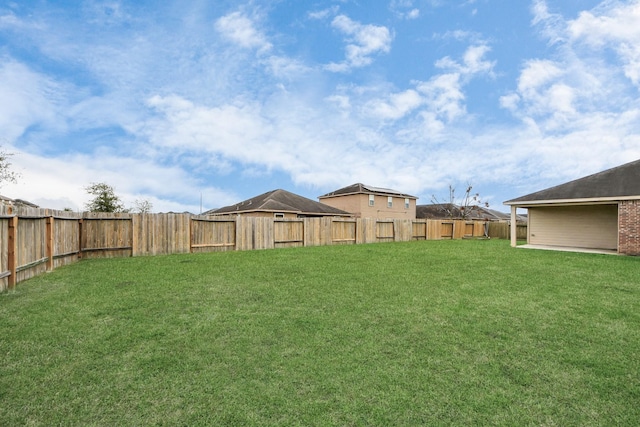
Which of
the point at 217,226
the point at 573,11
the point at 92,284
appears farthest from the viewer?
the point at 217,226

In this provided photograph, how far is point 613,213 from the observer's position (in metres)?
15.8

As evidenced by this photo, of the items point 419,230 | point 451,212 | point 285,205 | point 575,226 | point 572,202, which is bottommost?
point 419,230

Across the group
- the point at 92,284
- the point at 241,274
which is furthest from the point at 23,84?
the point at 241,274

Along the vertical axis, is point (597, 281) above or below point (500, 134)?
below

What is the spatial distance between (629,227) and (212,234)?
17.6m

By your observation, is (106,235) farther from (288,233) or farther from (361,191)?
(361,191)

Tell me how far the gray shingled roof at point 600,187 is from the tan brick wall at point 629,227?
44cm

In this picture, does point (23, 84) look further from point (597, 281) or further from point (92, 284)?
point (597, 281)

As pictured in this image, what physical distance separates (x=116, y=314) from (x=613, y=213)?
2097cm

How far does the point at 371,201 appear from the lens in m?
32.2

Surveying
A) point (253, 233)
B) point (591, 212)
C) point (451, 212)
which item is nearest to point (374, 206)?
point (451, 212)

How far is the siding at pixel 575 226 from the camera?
15.9 metres

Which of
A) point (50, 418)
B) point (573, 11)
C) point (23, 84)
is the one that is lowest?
point (50, 418)

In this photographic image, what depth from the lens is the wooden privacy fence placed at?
6.89 meters
